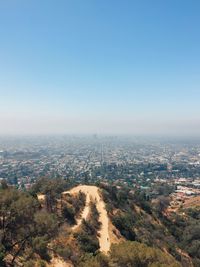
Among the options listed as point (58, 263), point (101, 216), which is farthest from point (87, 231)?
point (58, 263)

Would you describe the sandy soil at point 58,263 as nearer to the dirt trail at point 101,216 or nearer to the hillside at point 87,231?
the hillside at point 87,231

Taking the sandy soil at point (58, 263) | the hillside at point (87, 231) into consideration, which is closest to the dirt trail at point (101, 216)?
the hillside at point (87, 231)

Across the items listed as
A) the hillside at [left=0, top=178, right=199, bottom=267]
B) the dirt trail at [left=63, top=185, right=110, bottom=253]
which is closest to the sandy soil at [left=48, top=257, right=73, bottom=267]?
the hillside at [left=0, top=178, right=199, bottom=267]

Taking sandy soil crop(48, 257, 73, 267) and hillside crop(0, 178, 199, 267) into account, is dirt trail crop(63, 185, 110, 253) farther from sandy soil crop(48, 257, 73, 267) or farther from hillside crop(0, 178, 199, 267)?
sandy soil crop(48, 257, 73, 267)

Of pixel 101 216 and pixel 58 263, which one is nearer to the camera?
pixel 58 263

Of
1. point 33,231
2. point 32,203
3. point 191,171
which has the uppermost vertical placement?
point 32,203

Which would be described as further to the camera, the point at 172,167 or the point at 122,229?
the point at 172,167

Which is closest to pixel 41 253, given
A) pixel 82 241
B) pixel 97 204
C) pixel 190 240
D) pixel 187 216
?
pixel 82 241

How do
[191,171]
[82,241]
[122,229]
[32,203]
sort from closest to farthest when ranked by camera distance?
[32,203] → [82,241] → [122,229] → [191,171]

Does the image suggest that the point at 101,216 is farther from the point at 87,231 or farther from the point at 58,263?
the point at 58,263

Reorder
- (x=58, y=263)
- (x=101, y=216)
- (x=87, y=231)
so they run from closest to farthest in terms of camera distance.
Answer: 1. (x=58, y=263)
2. (x=87, y=231)
3. (x=101, y=216)

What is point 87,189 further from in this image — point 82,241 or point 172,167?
point 172,167
